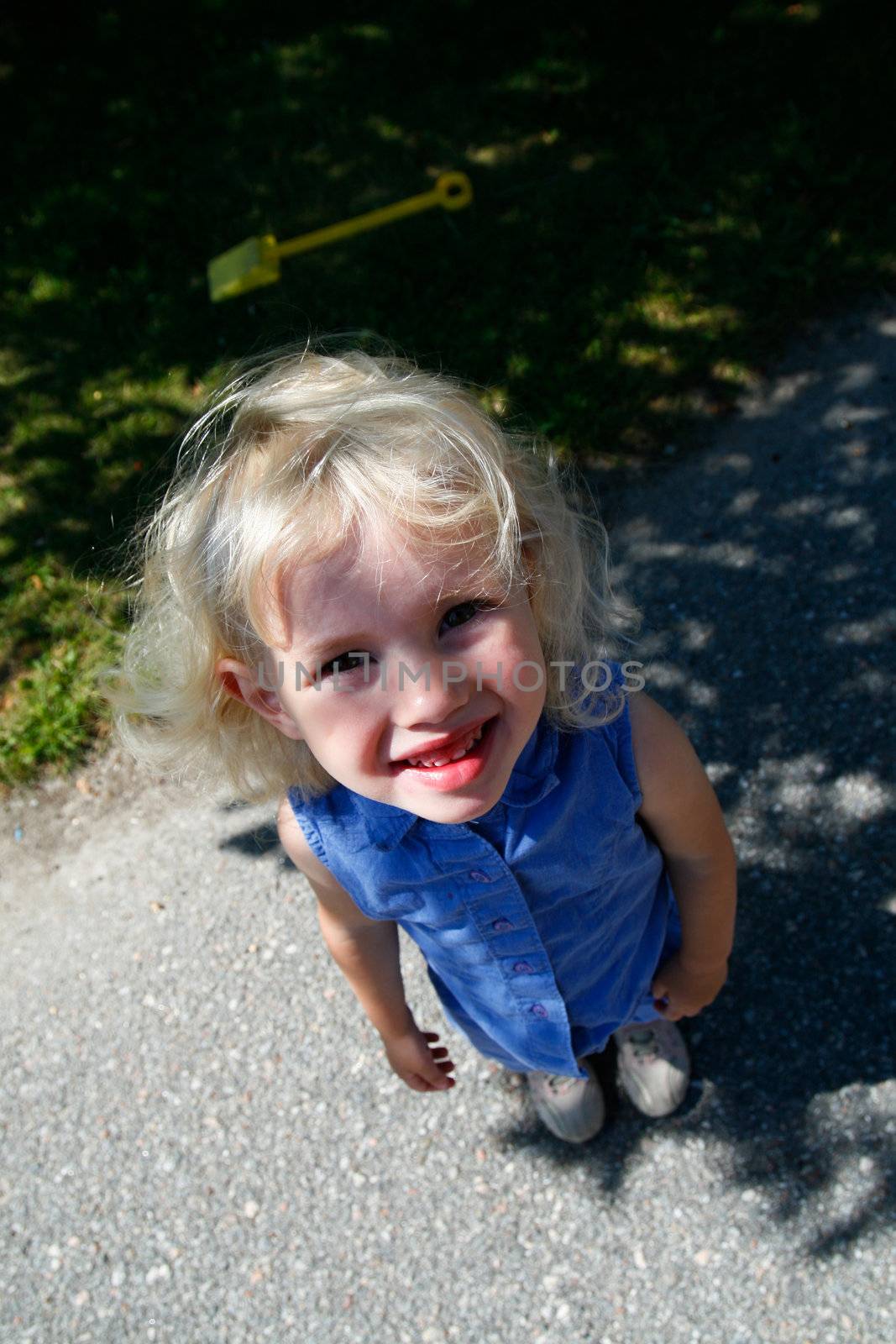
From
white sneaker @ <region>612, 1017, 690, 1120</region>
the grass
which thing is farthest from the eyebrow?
the grass

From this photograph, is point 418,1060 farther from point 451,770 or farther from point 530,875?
point 451,770

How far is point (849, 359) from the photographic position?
3.81 meters

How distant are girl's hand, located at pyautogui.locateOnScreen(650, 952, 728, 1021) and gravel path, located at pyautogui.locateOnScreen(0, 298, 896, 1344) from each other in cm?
37

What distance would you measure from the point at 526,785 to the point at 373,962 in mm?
659

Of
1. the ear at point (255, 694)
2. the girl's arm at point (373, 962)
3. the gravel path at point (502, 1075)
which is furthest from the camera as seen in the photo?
the gravel path at point (502, 1075)

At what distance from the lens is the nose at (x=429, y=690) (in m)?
1.43

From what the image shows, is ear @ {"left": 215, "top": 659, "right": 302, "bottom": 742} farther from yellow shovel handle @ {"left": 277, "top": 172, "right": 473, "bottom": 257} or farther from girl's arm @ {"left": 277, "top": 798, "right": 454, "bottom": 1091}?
yellow shovel handle @ {"left": 277, "top": 172, "right": 473, "bottom": 257}

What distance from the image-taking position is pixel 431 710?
4.70 ft

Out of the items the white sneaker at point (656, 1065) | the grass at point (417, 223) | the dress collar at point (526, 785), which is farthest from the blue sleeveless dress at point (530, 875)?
the grass at point (417, 223)

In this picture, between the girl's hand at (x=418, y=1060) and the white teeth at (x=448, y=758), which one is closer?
the white teeth at (x=448, y=758)

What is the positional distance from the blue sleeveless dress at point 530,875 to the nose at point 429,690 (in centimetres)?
32

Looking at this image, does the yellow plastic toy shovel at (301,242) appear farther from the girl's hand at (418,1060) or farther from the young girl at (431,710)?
the girl's hand at (418,1060)

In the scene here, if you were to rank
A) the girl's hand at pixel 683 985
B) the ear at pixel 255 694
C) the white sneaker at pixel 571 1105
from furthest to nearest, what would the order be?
the white sneaker at pixel 571 1105, the girl's hand at pixel 683 985, the ear at pixel 255 694

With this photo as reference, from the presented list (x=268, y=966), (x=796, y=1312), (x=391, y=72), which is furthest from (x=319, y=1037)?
(x=391, y=72)
